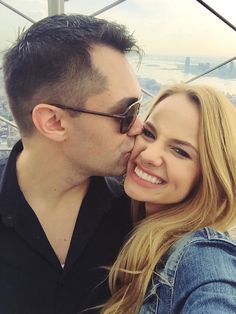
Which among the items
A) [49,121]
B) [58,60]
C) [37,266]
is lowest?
Answer: [37,266]

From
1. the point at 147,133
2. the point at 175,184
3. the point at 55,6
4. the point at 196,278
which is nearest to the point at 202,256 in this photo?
the point at 196,278

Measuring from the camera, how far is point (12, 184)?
0.95m

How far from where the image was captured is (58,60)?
3.04ft

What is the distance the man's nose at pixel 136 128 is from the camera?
3.33 ft

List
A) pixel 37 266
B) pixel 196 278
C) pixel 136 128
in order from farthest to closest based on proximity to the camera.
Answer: pixel 136 128 < pixel 37 266 < pixel 196 278

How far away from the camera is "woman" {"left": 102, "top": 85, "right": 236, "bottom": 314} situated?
936 mm

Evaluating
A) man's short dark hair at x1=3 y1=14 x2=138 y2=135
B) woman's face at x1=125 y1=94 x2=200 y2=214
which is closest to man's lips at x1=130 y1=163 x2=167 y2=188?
woman's face at x1=125 y1=94 x2=200 y2=214

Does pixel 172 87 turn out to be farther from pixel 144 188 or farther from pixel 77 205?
pixel 77 205

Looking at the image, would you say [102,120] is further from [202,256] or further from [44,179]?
[202,256]

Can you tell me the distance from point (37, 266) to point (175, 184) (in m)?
0.36

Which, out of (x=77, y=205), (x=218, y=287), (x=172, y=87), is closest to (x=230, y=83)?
(x=172, y=87)

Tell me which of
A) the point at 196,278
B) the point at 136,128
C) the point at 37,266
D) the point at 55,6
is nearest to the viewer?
the point at 196,278

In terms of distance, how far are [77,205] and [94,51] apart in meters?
0.36

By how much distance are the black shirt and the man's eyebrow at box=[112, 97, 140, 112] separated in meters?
0.27
